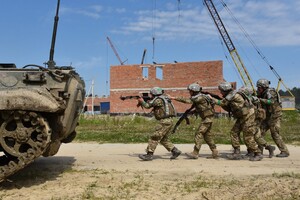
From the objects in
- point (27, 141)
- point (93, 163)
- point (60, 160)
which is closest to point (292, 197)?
point (27, 141)

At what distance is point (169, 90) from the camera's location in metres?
43.3

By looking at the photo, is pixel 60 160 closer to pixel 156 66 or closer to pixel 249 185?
pixel 249 185

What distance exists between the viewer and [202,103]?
10.6 m

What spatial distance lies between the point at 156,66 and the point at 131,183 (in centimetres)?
3689

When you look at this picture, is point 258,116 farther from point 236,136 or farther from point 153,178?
point 153,178

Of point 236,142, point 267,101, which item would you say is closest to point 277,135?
point 267,101

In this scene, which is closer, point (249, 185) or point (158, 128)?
point (249, 185)

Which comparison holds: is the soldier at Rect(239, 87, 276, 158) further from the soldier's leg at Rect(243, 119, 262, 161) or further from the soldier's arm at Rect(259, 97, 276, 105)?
the soldier's leg at Rect(243, 119, 262, 161)

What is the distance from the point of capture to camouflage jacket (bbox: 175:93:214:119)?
34.4 feet

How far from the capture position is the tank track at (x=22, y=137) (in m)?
6.93

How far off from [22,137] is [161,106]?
13.5 ft

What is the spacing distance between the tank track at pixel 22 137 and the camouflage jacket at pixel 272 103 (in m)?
6.21

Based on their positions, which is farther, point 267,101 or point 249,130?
point 267,101

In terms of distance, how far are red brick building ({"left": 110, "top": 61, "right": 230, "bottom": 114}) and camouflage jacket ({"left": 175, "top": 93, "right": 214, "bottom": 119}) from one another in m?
30.0
